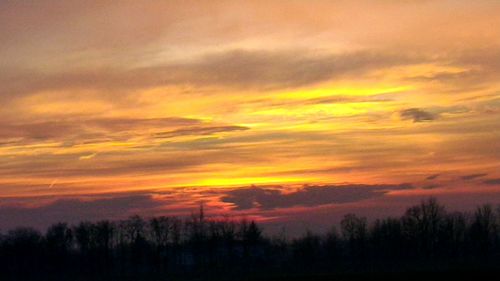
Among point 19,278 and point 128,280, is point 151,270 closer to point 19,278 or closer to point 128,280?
point 19,278

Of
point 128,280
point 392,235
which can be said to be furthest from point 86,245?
point 392,235

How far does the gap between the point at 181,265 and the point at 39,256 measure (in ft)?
88.6

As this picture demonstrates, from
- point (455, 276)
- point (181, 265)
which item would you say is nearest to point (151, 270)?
point (181, 265)

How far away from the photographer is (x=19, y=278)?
4850 inches

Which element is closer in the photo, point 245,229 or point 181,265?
point 181,265

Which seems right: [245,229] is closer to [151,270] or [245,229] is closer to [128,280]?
[151,270]

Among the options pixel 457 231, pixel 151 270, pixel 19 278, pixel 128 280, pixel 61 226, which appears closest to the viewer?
pixel 128 280

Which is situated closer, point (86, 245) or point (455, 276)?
point (455, 276)

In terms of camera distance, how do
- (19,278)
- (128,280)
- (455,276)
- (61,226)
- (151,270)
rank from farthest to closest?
(61,226) < (151,270) < (19,278) < (128,280) < (455,276)

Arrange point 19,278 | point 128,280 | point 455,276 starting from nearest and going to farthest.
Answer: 1. point 455,276
2. point 128,280
3. point 19,278

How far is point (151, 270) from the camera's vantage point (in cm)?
13538

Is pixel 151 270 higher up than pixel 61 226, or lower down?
lower down

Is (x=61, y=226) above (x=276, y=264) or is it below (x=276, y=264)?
above

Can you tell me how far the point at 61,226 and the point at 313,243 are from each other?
52626mm
